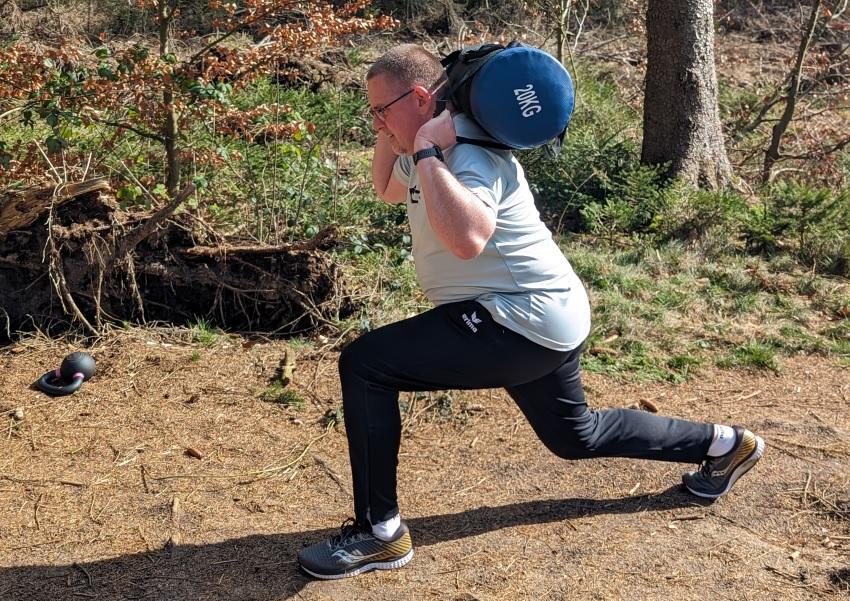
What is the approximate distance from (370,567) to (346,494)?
2.30 feet

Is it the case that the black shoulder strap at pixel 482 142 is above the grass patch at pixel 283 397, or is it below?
above

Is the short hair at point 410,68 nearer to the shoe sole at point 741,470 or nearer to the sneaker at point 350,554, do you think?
the sneaker at point 350,554

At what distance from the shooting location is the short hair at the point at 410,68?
3.04m

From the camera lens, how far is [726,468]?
152 inches

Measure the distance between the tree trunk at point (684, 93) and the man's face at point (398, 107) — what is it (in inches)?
209

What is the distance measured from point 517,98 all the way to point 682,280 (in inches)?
161

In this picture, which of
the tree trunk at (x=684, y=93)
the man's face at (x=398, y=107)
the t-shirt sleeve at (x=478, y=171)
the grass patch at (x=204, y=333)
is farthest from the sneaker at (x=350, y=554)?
the tree trunk at (x=684, y=93)

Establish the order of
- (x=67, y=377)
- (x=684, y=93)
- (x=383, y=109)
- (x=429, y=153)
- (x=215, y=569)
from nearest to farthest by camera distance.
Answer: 1. (x=429, y=153)
2. (x=383, y=109)
3. (x=215, y=569)
4. (x=67, y=377)
5. (x=684, y=93)

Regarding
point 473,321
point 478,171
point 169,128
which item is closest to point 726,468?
point 473,321

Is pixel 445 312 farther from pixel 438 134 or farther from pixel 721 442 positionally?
pixel 721 442

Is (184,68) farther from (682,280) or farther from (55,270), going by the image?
(682,280)

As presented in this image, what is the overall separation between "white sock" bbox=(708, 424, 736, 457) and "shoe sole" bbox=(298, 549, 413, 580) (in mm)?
1297

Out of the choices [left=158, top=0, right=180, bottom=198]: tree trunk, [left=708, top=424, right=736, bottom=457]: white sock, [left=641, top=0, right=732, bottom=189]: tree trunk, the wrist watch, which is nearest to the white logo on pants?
the wrist watch

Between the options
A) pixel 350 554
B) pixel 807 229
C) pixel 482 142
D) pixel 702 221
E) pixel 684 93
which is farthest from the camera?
pixel 684 93
